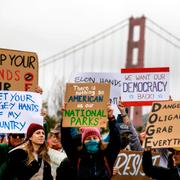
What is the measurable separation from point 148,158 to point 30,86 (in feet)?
5.40

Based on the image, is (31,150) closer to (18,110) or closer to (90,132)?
(90,132)

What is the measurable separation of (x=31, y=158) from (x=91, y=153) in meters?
0.54

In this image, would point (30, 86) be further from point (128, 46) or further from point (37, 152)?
point (128, 46)

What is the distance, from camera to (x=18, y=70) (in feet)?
23.1

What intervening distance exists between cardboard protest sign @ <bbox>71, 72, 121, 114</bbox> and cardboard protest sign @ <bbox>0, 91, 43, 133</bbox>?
112cm

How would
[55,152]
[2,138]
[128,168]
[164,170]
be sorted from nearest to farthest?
1. [164,170]
2. [2,138]
3. [55,152]
4. [128,168]

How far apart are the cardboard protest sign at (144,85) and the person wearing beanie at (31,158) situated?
6.68ft

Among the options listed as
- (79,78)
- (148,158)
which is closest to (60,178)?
(148,158)

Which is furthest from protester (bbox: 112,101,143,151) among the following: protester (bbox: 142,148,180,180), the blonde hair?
the blonde hair

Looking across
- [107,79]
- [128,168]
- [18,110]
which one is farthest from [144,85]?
[18,110]

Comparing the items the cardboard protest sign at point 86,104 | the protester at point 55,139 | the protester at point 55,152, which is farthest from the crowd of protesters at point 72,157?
the protester at point 55,139

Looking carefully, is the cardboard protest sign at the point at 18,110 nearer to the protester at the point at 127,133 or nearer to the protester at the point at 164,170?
the protester at the point at 127,133

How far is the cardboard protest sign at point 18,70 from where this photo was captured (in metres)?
6.97

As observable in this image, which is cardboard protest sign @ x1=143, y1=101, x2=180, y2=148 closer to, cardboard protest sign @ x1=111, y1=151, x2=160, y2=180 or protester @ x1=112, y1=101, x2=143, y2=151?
protester @ x1=112, y1=101, x2=143, y2=151
